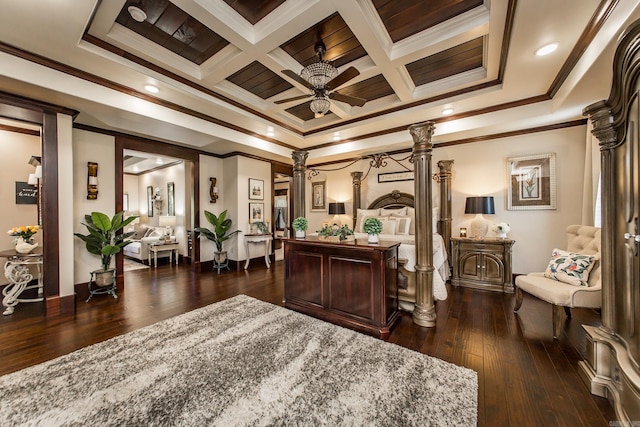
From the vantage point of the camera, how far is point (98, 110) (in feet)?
10.6

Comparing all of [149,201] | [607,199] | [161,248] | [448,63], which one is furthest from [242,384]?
[149,201]

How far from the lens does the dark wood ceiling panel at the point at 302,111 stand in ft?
14.1

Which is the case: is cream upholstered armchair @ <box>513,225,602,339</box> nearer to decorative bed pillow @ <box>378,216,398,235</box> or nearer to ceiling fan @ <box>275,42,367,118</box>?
decorative bed pillow @ <box>378,216,398,235</box>

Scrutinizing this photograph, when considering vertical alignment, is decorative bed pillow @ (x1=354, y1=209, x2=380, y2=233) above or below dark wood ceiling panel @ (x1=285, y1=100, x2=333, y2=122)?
below

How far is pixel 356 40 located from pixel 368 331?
10.3 feet

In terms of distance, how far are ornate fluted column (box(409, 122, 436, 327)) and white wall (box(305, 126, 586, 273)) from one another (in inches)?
68.2

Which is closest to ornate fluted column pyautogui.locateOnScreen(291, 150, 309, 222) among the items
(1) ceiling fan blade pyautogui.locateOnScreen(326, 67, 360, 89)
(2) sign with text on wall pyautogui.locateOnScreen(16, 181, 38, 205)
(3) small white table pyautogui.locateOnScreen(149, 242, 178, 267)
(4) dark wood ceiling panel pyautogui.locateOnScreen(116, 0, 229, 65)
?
(1) ceiling fan blade pyautogui.locateOnScreen(326, 67, 360, 89)

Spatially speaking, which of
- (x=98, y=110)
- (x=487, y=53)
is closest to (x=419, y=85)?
(x=487, y=53)

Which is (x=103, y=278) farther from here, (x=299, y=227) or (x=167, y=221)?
(x=167, y=221)

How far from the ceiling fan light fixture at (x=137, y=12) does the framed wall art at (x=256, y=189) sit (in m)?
3.89

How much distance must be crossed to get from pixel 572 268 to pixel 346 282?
2.43 metres

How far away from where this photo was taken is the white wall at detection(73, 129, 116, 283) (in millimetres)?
3963

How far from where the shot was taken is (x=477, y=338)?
255cm

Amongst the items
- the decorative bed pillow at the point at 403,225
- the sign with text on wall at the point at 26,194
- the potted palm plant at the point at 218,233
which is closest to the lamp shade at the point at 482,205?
the decorative bed pillow at the point at 403,225
